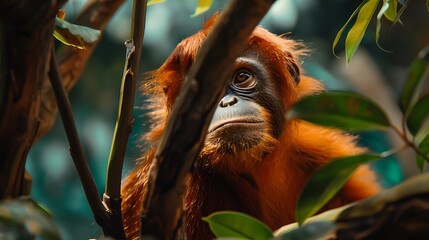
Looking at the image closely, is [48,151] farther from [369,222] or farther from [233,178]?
[369,222]

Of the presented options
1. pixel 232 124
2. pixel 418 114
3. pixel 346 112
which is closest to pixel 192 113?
pixel 346 112

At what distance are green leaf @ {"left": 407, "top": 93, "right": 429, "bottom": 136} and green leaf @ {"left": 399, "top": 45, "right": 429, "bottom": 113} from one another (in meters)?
0.02

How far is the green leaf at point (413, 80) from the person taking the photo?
3.26 ft

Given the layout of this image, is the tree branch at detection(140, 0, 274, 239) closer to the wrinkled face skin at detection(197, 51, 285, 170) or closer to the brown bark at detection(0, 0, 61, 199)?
the brown bark at detection(0, 0, 61, 199)

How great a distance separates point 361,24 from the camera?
1.60 meters

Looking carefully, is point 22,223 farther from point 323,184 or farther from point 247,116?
point 247,116

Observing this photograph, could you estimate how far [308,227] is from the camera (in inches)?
39.7

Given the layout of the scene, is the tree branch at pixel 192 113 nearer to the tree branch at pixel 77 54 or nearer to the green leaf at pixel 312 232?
the green leaf at pixel 312 232

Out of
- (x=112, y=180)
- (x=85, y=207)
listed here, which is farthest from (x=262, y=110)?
(x=85, y=207)

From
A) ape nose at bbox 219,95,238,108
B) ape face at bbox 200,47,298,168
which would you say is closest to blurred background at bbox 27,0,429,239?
ape face at bbox 200,47,298,168

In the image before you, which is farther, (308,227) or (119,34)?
(119,34)

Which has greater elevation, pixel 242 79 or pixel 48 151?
pixel 242 79

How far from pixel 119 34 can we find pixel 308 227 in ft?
18.4

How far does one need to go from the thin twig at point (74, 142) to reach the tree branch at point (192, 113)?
0.33 metres
